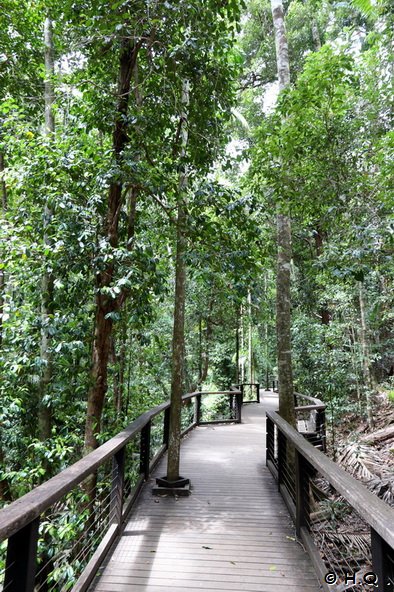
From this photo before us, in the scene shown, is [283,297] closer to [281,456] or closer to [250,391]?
[281,456]

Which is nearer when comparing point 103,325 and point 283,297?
point 103,325

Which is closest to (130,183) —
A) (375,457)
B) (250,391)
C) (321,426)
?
(321,426)

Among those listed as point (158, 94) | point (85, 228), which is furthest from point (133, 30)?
point (85, 228)

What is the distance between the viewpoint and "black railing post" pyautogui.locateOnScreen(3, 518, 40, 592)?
1.46m

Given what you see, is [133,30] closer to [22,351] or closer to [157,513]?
[22,351]

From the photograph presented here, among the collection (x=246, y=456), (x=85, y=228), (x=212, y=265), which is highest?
(x=85, y=228)

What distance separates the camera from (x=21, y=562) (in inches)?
58.1

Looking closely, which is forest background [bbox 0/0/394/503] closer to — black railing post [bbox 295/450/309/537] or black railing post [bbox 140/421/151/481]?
black railing post [bbox 140/421/151/481]

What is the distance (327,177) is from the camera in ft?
13.9

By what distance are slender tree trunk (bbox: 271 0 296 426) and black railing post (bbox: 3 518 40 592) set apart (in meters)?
4.07

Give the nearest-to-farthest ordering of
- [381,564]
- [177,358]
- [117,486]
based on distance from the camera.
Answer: [381,564] < [117,486] < [177,358]

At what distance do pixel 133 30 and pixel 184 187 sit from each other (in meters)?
1.45

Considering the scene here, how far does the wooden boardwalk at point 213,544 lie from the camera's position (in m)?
2.45

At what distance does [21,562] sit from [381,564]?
1.39 m
